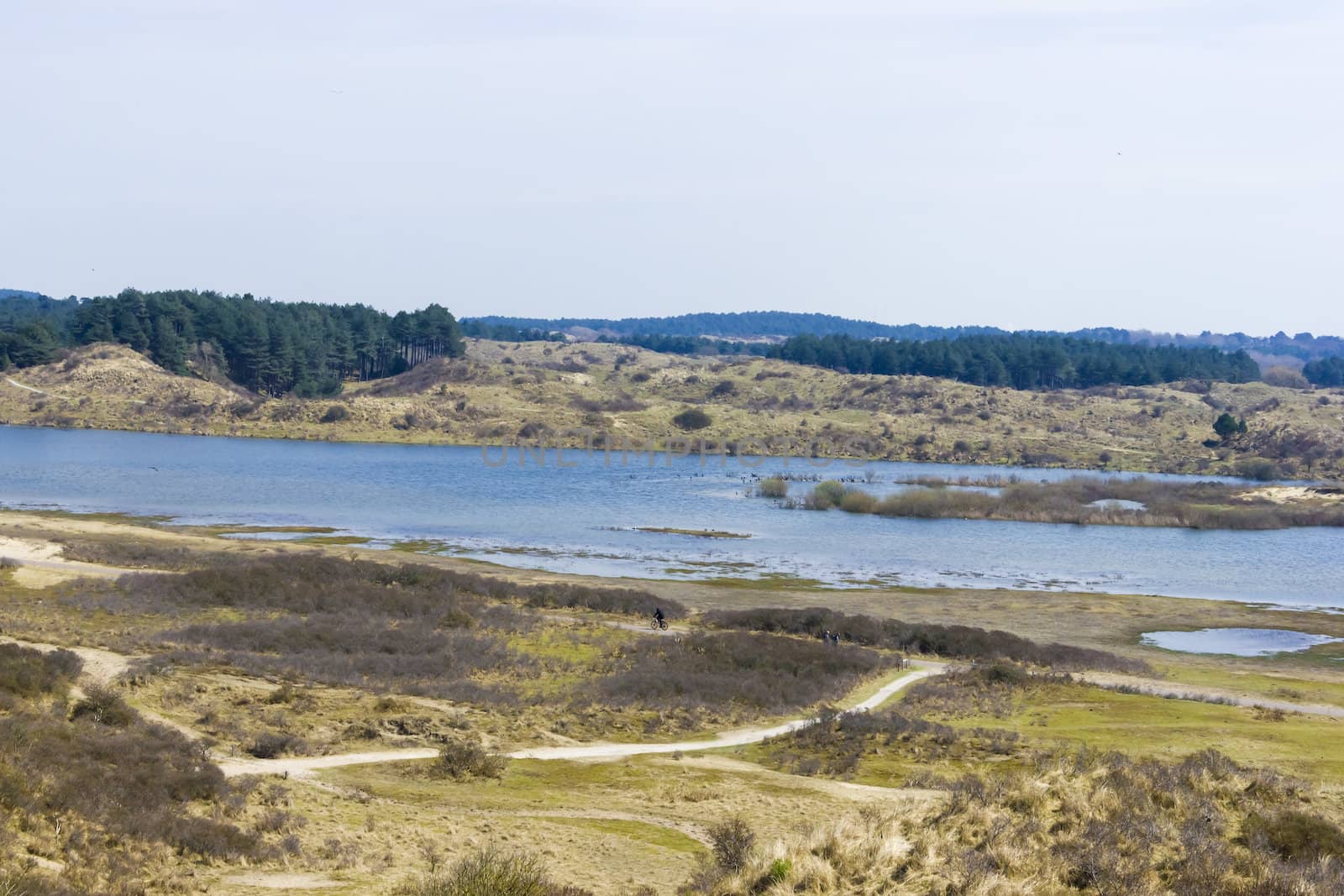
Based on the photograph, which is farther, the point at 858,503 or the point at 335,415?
the point at 335,415

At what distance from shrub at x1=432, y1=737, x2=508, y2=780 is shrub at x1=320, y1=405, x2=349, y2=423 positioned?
14231 cm

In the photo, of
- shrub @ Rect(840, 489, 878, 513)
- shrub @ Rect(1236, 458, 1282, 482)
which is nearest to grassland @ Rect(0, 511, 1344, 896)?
shrub @ Rect(840, 489, 878, 513)

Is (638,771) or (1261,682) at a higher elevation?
(638,771)

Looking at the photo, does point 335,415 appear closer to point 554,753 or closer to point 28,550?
point 28,550

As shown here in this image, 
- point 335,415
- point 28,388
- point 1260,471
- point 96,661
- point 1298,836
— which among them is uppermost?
point 28,388

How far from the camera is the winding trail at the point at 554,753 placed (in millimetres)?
25234

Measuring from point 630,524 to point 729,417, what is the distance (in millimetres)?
85972

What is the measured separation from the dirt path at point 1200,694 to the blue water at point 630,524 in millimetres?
26222

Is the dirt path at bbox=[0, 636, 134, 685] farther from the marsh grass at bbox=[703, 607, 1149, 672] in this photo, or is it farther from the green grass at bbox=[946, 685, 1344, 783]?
the marsh grass at bbox=[703, 607, 1149, 672]

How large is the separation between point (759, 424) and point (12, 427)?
10079cm

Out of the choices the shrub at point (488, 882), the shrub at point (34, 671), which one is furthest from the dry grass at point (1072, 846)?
the shrub at point (34, 671)

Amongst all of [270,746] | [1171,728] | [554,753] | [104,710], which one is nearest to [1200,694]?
[1171,728]

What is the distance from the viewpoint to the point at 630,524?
305 ft

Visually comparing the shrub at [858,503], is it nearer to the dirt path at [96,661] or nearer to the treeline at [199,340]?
the dirt path at [96,661]
